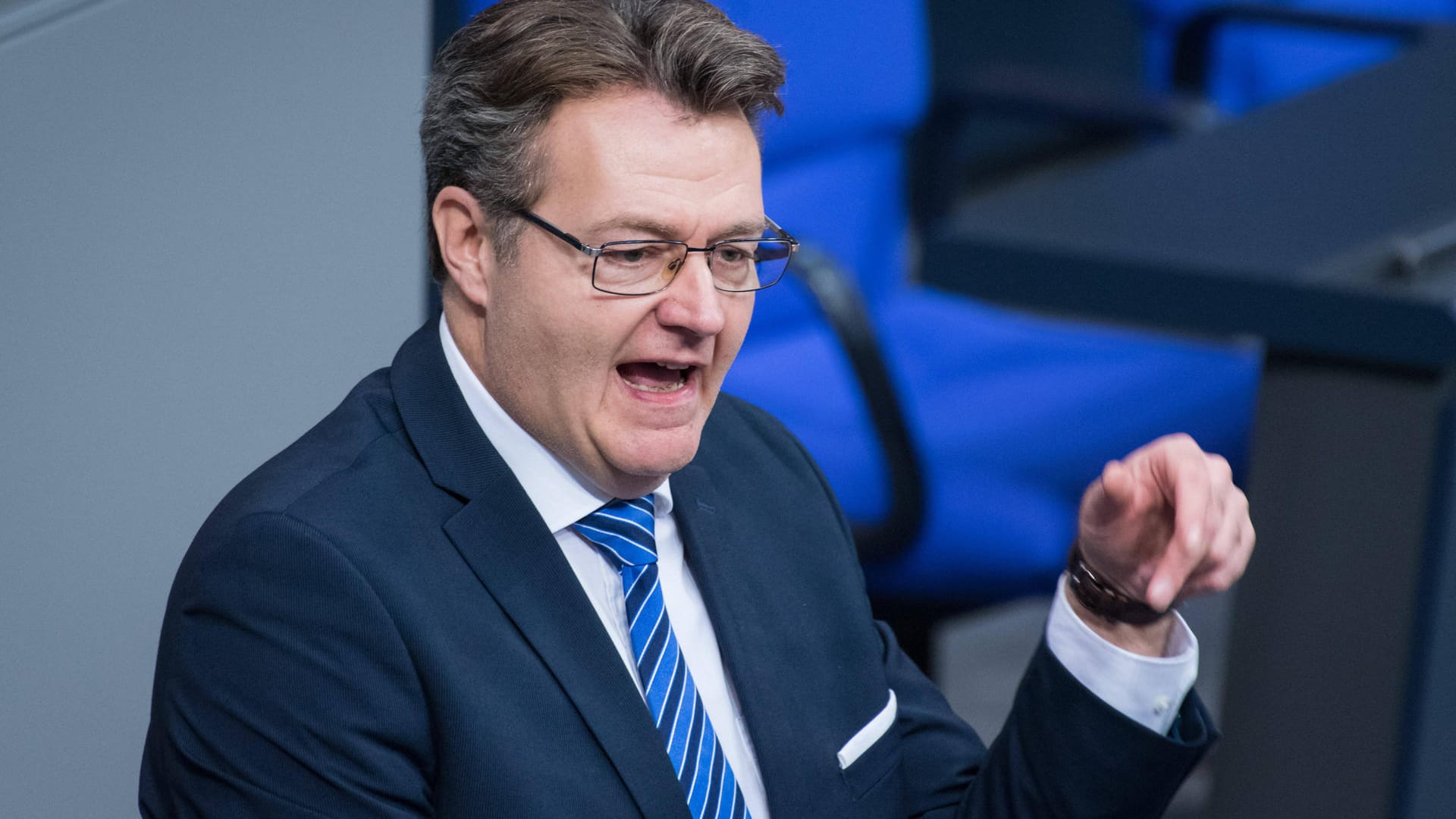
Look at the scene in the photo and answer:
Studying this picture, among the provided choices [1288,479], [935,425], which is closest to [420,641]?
[1288,479]

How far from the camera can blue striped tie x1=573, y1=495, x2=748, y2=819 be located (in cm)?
109

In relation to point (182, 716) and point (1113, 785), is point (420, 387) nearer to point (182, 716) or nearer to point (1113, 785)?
point (182, 716)

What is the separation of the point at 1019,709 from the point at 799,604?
0.18 m

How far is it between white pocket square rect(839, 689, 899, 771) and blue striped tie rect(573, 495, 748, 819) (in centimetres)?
10

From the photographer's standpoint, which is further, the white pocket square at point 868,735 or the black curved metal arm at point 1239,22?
the black curved metal arm at point 1239,22

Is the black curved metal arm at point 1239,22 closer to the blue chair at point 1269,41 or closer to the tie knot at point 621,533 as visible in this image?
the blue chair at point 1269,41

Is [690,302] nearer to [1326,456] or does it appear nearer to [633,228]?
[633,228]

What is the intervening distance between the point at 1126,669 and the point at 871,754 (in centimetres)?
20

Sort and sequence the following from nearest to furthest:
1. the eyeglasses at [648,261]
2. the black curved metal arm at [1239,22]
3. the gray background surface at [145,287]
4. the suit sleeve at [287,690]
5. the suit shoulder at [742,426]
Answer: the suit sleeve at [287,690], the eyeglasses at [648,261], the gray background surface at [145,287], the suit shoulder at [742,426], the black curved metal arm at [1239,22]

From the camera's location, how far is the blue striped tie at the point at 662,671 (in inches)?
42.9

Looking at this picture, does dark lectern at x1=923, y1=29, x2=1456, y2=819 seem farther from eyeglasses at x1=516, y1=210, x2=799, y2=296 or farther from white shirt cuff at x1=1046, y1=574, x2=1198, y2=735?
eyeglasses at x1=516, y1=210, x2=799, y2=296

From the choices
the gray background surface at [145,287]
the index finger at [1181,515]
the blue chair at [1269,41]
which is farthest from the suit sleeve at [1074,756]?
the blue chair at [1269,41]

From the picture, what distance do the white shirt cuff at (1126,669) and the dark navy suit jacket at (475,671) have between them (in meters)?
0.01

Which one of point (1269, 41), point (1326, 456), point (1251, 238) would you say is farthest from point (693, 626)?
point (1269, 41)
